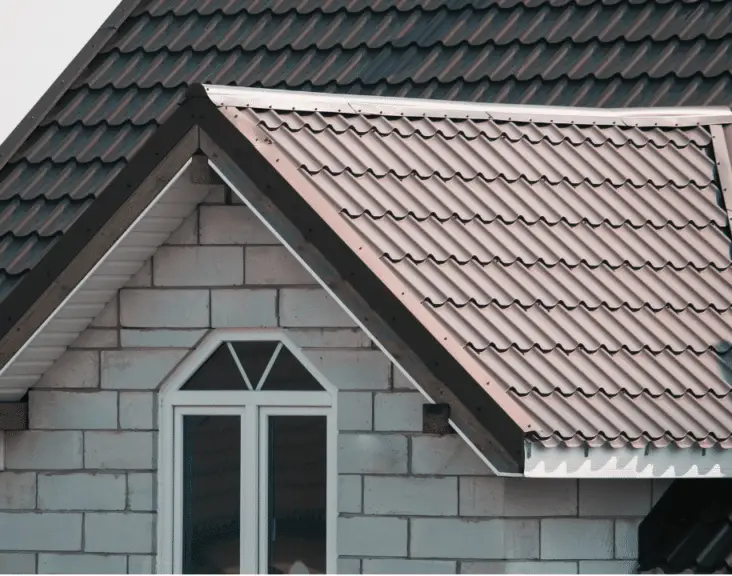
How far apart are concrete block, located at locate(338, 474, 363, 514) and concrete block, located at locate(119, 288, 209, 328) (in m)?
0.93

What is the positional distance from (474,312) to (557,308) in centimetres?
43

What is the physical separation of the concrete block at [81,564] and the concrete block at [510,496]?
163 centimetres

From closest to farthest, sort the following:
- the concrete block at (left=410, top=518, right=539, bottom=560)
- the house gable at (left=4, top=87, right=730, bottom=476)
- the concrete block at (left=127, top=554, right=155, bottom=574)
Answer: the house gable at (left=4, top=87, right=730, bottom=476), the concrete block at (left=410, top=518, right=539, bottom=560), the concrete block at (left=127, top=554, right=155, bottom=574)

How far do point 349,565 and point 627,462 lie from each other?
1262mm

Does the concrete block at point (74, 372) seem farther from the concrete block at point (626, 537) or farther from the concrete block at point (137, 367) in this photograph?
the concrete block at point (626, 537)

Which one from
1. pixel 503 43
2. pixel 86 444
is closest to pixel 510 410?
pixel 86 444

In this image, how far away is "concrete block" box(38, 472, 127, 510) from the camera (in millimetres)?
7270

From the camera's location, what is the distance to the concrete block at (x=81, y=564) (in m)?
7.26

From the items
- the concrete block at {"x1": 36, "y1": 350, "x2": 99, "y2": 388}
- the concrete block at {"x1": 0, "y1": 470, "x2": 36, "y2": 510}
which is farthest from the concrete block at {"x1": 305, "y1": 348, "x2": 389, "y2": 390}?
the concrete block at {"x1": 0, "y1": 470, "x2": 36, "y2": 510}

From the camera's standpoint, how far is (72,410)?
7.35 meters

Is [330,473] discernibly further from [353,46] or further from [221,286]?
[353,46]

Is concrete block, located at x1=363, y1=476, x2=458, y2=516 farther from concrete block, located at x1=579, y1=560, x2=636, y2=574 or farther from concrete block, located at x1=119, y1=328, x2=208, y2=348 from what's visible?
concrete block, located at x1=119, y1=328, x2=208, y2=348

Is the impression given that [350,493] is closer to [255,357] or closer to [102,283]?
[255,357]

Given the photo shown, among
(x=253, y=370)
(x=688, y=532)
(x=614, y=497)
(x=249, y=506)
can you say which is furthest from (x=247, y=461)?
(x=688, y=532)
